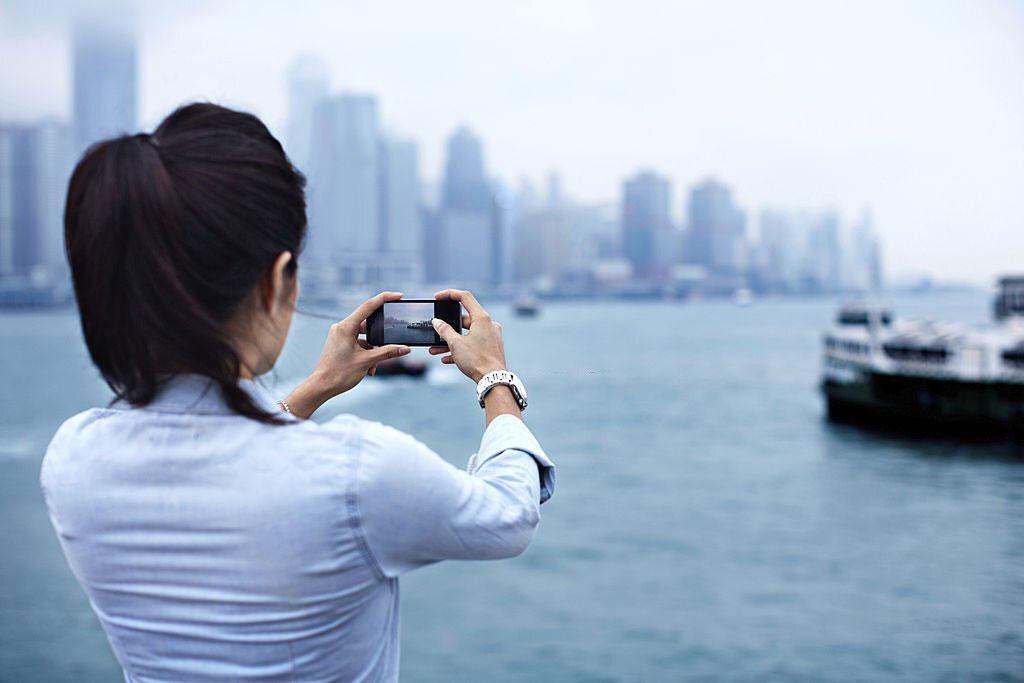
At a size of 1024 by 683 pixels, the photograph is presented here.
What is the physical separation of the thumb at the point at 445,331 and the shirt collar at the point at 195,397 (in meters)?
0.21

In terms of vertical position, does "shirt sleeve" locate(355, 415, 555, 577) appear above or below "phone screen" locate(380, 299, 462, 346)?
below

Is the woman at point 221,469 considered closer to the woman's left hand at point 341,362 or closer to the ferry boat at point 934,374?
the woman's left hand at point 341,362

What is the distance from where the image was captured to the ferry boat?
22.4 meters

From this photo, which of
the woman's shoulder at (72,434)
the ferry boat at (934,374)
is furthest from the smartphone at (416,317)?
the ferry boat at (934,374)

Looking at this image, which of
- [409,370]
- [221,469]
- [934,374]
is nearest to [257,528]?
[221,469]

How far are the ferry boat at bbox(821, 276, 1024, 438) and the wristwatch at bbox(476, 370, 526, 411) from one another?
2374cm

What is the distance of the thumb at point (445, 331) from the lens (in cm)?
93

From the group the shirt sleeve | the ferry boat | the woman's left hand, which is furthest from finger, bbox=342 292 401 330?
the ferry boat

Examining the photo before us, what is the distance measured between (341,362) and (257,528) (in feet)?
1.02

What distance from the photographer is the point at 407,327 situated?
0.96 meters

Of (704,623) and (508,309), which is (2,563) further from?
(508,309)

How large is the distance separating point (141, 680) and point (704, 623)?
1393 cm

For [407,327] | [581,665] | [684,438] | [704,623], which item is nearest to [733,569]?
[704,623]

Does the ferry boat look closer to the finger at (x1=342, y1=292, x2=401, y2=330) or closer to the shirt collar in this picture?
the finger at (x1=342, y1=292, x2=401, y2=330)
